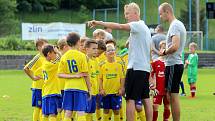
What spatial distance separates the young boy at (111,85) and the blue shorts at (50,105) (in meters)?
1.19

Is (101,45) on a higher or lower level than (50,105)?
higher

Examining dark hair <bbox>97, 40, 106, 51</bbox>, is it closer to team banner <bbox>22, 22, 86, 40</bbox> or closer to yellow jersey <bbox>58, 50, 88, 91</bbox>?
yellow jersey <bbox>58, 50, 88, 91</bbox>

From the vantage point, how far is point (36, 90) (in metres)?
13.2

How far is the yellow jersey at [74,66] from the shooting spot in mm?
11052

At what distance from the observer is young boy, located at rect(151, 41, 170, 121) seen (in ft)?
42.3

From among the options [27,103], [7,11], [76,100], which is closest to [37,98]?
[76,100]

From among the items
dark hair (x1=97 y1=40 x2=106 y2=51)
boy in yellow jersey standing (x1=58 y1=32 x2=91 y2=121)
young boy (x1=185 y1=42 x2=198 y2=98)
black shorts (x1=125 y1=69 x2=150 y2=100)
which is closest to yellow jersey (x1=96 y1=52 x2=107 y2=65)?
dark hair (x1=97 y1=40 x2=106 y2=51)

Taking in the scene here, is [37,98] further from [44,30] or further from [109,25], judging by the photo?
[44,30]

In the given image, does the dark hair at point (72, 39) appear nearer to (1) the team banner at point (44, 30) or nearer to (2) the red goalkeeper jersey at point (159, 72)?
(2) the red goalkeeper jersey at point (159, 72)

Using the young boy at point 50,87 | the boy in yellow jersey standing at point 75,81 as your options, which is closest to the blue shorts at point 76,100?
the boy in yellow jersey standing at point 75,81

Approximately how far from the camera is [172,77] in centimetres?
1220

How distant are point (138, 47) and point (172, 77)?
1148 millimetres

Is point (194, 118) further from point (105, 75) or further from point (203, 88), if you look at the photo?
point (203, 88)

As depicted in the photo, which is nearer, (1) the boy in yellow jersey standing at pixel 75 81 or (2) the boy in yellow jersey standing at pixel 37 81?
(1) the boy in yellow jersey standing at pixel 75 81
